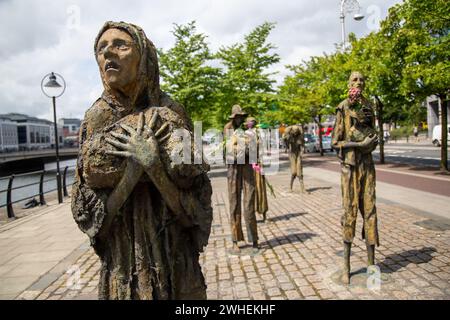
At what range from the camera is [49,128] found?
110562 mm

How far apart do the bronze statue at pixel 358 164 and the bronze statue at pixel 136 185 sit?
9.80ft

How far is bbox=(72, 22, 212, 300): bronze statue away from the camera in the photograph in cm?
182

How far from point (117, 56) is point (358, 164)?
3.57 meters

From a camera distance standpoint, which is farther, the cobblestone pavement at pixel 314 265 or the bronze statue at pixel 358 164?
the bronze statue at pixel 358 164

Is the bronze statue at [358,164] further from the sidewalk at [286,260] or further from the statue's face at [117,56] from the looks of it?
the statue's face at [117,56]

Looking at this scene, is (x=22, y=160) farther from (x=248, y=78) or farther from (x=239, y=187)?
(x=239, y=187)

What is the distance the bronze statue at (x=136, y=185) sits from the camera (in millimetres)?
1820

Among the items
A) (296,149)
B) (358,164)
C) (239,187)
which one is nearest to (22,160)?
(296,149)

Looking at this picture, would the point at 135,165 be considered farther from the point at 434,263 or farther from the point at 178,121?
the point at 434,263

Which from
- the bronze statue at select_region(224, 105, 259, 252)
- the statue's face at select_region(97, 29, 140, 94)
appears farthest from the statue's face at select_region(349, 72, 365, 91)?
the statue's face at select_region(97, 29, 140, 94)

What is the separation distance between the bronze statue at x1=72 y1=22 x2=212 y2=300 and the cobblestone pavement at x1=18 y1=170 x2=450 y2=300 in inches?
102

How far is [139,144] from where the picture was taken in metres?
1.77

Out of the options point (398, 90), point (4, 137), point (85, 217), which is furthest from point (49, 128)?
point (85, 217)

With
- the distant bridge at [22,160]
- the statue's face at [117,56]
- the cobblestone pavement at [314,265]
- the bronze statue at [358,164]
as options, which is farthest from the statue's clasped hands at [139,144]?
the distant bridge at [22,160]
